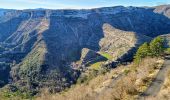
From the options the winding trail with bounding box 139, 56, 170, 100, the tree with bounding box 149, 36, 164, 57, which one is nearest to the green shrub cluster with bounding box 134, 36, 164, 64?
the tree with bounding box 149, 36, 164, 57

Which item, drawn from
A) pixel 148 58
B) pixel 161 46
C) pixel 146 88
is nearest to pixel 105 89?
pixel 146 88

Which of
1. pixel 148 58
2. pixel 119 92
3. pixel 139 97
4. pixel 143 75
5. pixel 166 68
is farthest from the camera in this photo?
pixel 148 58

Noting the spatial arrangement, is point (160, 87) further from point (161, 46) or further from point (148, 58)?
point (161, 46)

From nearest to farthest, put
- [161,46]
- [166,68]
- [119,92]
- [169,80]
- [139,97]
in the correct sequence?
[139,97]
[119,92]
[169,80]
[166,68]
[161,46]

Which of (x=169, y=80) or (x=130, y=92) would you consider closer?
(x=130, y=92)

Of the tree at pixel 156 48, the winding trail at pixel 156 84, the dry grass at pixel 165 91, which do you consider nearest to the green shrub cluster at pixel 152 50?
the tree at pixel 156 48

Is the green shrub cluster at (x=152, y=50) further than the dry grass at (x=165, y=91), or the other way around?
the green shrub cluster at (x=152, y=50)

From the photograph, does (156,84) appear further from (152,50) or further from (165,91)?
(152,50)

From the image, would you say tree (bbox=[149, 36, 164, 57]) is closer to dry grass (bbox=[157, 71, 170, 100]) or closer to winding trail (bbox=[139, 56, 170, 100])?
winding trail (bbox=[139, 56, 170, 100])

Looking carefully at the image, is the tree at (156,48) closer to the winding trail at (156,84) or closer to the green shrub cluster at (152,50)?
the green shrub cluster at (152,50)

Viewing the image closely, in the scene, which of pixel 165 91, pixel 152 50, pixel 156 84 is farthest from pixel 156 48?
pixel 165 91

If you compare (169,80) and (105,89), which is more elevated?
(169,80)
